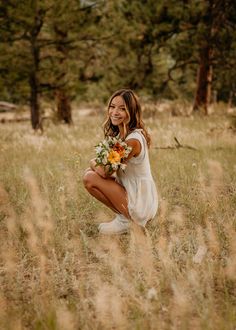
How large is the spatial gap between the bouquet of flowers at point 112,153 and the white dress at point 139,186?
16 cm

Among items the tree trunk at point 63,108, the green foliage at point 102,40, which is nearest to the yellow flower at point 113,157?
the green foliage at point 102,40

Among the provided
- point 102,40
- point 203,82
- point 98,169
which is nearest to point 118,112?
point 98,169

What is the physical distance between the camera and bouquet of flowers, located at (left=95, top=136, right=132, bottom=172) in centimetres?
382

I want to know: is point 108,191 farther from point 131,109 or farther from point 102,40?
point 102,40

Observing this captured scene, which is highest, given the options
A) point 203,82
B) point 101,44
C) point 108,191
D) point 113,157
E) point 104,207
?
point 101,44

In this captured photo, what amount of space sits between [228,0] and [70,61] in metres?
A: 4.63

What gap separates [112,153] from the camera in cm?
382

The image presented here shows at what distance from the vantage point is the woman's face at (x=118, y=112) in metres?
4.02

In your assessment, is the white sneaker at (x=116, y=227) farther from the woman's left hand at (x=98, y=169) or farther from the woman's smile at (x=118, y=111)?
the woman's smile at (x=118, y=111)

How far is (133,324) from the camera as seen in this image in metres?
2.51

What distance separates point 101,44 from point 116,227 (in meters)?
11.6

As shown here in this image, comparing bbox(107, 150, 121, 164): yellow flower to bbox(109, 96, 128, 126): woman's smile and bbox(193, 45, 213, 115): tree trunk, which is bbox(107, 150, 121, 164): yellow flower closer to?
bbox(109, 96, 128, 126): woman's smile

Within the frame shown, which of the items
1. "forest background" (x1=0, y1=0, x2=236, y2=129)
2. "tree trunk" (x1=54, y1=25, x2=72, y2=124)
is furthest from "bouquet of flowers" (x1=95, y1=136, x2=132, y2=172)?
"tree trunk" (x1=54, y1=25, x2=72, y2=124)

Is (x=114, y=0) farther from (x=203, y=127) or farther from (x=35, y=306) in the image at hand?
(x=35, y=306)
